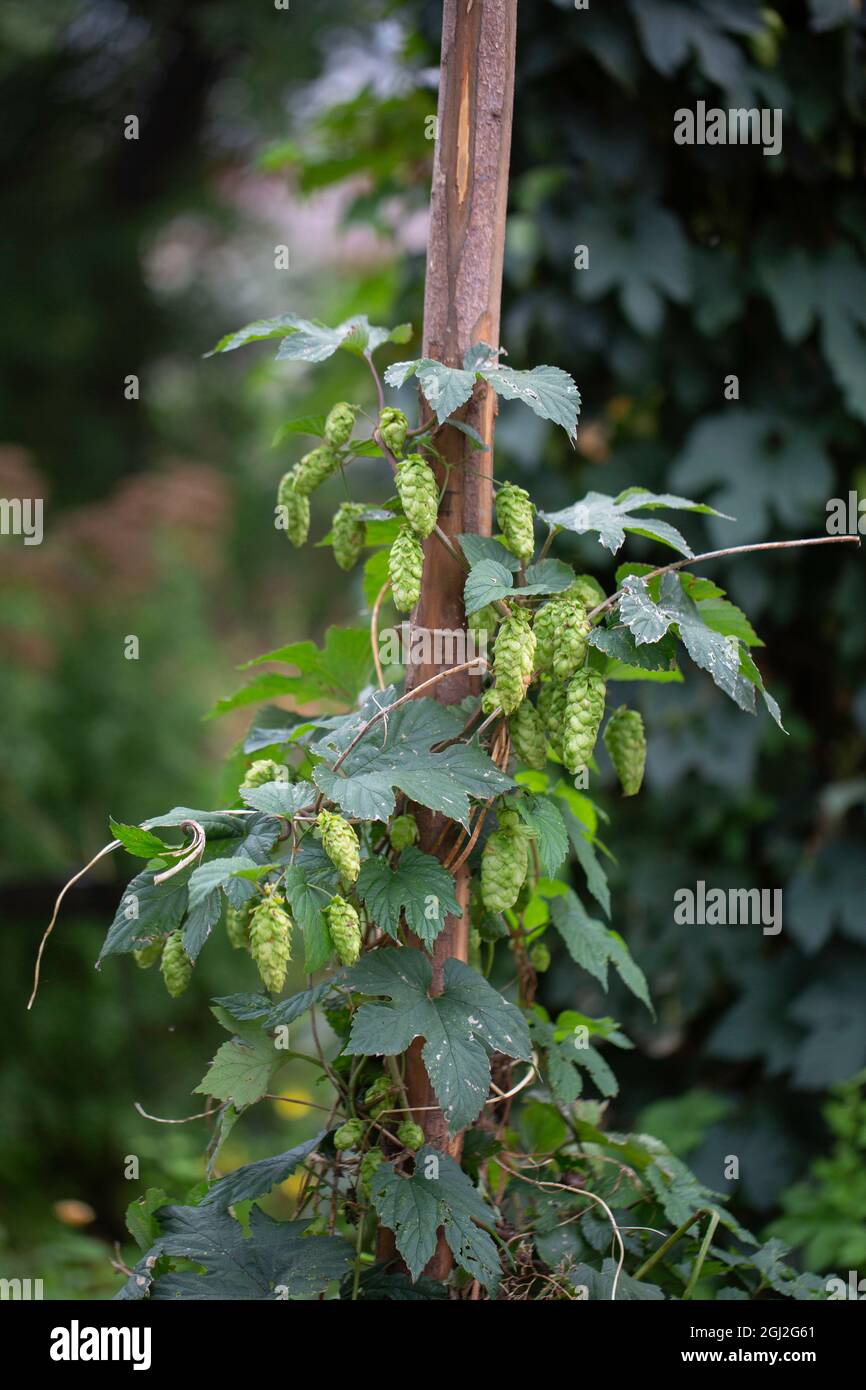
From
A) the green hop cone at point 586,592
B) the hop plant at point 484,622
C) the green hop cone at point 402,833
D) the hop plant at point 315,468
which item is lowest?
the green hop cone at point 402,833

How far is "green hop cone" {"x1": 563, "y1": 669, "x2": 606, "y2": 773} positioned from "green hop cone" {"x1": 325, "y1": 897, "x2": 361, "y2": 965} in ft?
0.53

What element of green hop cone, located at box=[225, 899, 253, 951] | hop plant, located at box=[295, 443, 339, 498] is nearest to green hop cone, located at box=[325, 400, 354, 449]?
hop plant, located at box=[295, 443, 339, 498]

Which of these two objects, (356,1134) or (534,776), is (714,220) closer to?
(534,776)

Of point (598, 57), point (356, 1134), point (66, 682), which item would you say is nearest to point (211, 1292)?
point (356, 1134)

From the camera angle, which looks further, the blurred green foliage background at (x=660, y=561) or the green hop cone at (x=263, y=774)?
the blurred green foliage background at (x=660, y=561)

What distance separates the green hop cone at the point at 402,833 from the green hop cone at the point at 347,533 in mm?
189

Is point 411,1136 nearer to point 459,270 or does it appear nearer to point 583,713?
point 583,713

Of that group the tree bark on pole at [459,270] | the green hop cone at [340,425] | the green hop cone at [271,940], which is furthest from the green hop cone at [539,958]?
the green hop cone at [340,425]

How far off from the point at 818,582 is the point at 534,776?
3.54ft

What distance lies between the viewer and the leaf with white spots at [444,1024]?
0.74 metres

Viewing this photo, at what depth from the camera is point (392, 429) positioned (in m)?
0.83

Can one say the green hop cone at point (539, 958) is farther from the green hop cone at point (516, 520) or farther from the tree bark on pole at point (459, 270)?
the green hop cone at point (516, 520)

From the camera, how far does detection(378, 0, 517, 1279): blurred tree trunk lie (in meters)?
0.87

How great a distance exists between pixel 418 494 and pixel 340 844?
234 mm
